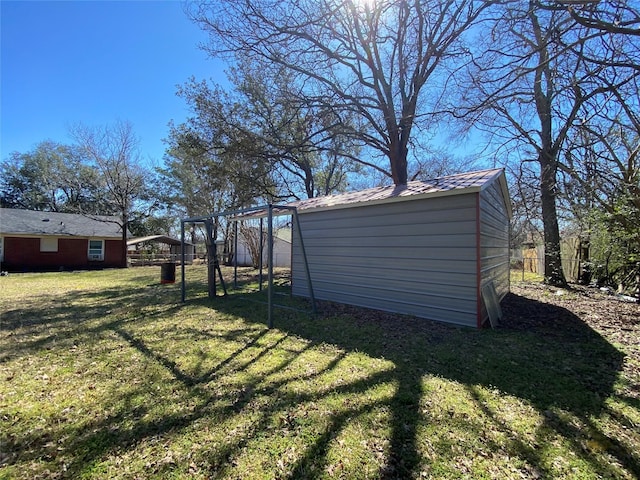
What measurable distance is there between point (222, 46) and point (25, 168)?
2880 centimetres

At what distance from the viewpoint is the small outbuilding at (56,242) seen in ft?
51.9

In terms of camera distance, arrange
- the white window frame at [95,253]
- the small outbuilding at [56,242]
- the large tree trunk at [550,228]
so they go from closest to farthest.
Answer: the large tree trunk at [550,228] → the small outbuilding at [56,242] → the white window frame at [95,253]

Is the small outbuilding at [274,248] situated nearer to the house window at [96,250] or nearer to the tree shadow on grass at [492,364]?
the house window at [96,250]

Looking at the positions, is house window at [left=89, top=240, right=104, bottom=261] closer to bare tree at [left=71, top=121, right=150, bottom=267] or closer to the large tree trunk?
bare tree at [left=71, top=121, right=150, bottom=267]

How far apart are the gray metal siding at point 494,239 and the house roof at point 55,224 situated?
67.1 ft

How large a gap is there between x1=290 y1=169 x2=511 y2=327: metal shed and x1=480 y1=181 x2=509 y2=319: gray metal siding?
20mm

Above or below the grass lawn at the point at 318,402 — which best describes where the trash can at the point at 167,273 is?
above

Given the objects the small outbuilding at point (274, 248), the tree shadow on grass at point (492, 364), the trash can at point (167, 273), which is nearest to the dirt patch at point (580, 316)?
the tree shadow on grass at point (492, 364)

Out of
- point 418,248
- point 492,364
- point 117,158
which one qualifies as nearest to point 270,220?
point 418,248

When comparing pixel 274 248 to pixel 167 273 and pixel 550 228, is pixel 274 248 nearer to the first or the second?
pixel 167 273

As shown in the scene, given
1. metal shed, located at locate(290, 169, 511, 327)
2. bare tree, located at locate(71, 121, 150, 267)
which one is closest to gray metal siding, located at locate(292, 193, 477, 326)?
metal shed, located at locate(290, 169, 511, 327)

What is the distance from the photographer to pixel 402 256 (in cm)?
576

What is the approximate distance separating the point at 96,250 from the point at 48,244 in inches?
88.0

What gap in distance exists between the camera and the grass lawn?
200 cm
